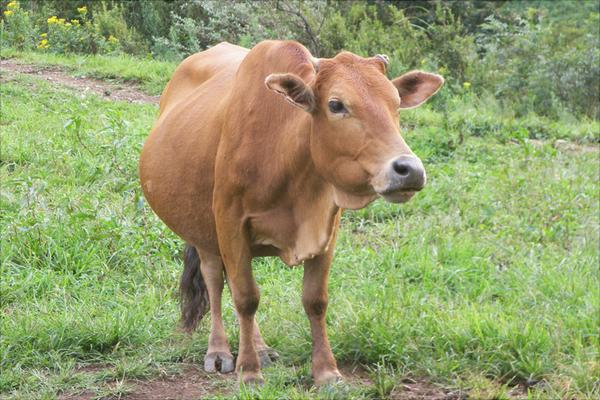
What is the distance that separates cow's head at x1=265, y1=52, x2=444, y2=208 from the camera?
3822mm

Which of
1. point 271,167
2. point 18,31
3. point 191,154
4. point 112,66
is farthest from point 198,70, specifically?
point 18,31

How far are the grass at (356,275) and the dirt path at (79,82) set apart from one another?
696mm

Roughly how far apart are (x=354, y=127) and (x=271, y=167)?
596 millimetres

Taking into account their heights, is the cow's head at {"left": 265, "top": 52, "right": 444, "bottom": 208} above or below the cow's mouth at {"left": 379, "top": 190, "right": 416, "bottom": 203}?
above

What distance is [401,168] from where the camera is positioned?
3723mm

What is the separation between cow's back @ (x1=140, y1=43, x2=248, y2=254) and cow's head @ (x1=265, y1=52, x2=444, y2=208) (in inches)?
34.6

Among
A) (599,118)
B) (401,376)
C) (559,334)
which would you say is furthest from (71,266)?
(599,118)

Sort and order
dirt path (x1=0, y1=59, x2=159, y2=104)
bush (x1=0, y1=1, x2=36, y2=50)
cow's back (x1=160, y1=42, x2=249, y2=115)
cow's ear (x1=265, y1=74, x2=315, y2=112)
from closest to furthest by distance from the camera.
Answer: cow's ear (x1=265, y1=74, x2=315, y2=112)
cow's back (x1=160, y1=42, x2=249, y2=115)
dirt path (x1=0, y1=59, x2=159, y2=104)
bush (x1=0, y1=1, x2=36, y2=50)

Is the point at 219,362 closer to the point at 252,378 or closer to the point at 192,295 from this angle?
the point at 252,378

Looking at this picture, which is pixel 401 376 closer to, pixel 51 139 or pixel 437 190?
pixel 437 190

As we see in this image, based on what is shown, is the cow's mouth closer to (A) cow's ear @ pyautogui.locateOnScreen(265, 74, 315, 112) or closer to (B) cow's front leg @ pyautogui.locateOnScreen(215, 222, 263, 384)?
(A) cow's ear @ pyautogui.locateOnScreen(265, 74, 315, 112)

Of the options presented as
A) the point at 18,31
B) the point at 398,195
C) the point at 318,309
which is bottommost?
the point at 18,31

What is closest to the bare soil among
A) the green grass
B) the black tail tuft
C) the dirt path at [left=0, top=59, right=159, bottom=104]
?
the black tail tuft

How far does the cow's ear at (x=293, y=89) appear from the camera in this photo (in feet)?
13.0
